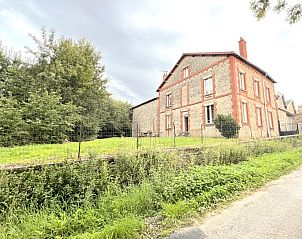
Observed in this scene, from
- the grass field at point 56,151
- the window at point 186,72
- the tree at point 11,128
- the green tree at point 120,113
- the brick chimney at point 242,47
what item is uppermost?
the brick chimney at point 242,47

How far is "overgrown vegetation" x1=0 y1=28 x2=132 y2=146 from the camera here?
1294 centimetres

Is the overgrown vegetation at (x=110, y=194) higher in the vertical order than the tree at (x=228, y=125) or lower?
lower

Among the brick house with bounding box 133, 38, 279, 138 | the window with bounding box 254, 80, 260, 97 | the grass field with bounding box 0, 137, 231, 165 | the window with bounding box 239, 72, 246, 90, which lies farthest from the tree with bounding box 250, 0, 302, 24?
the window with bounding box 254, 80, 260, 97

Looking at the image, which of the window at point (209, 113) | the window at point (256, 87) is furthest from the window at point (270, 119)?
the window at point (209, 113)

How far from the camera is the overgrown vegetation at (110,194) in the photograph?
3.47 metres

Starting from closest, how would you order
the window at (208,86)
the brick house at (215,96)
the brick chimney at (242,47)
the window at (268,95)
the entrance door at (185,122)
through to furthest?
the brick house at (215,96) < the window at (208,86) < the brick chimney at (242,47) < the entrance door at (185,122) < the window at (268,95)

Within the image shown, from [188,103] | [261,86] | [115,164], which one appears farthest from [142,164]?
[261,86]

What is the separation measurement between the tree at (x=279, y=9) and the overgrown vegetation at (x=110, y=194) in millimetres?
3930

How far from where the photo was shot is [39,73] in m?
18.8

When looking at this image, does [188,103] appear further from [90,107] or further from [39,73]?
[39,73]

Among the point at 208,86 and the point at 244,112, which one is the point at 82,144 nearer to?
the point at 208,86

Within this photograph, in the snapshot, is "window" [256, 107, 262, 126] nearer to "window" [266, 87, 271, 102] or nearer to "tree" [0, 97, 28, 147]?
"window" [266, 87, 271, 102]

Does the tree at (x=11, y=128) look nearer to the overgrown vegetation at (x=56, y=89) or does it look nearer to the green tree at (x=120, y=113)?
the overgrown vegetation at (x=56, y=89)

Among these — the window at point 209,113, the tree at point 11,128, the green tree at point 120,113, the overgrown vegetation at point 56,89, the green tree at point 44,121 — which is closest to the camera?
the tree at point 11,128
